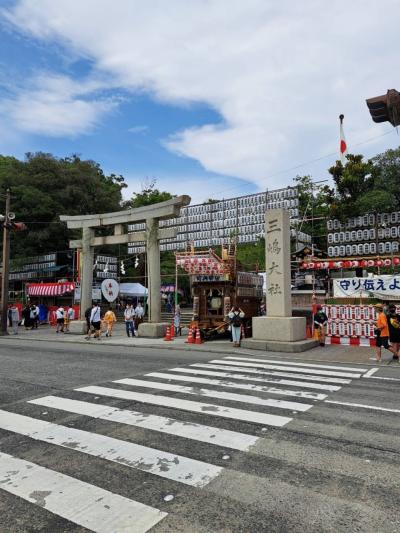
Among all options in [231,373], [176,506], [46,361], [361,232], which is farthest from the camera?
[361,232]

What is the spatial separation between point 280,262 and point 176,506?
12.6m

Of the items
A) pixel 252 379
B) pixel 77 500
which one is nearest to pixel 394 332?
pixel 252 379

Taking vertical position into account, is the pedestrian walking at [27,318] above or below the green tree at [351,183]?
below

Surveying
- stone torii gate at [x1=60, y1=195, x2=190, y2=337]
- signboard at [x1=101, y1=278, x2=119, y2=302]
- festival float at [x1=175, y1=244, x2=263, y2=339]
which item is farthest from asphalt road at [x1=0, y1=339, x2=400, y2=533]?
stone torii gate at [x1=60, y1=195, x2=190, y2=337]

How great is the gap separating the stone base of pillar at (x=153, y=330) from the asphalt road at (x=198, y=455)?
1042cm

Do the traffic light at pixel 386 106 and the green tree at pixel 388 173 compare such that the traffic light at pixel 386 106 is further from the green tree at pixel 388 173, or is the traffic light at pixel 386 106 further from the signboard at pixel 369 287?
the green tree at pixel 388 173

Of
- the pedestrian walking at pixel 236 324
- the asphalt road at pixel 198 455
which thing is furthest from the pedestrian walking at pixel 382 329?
the pedestrian walking at pixel 236 324

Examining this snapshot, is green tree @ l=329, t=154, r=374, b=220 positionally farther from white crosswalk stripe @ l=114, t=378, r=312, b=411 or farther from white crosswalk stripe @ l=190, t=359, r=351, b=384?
white crosswalk stripe @ l=114, t=378, r=312, b=411

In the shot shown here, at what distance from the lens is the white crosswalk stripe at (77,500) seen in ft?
10.7

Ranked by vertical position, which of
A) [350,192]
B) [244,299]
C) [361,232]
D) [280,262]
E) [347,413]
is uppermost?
[350,192]

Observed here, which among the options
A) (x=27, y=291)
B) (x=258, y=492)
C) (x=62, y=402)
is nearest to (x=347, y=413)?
(x=258, y=492)

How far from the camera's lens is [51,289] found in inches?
1324

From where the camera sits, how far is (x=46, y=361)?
38.7 ft

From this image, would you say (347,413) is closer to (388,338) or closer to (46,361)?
(388,338)
